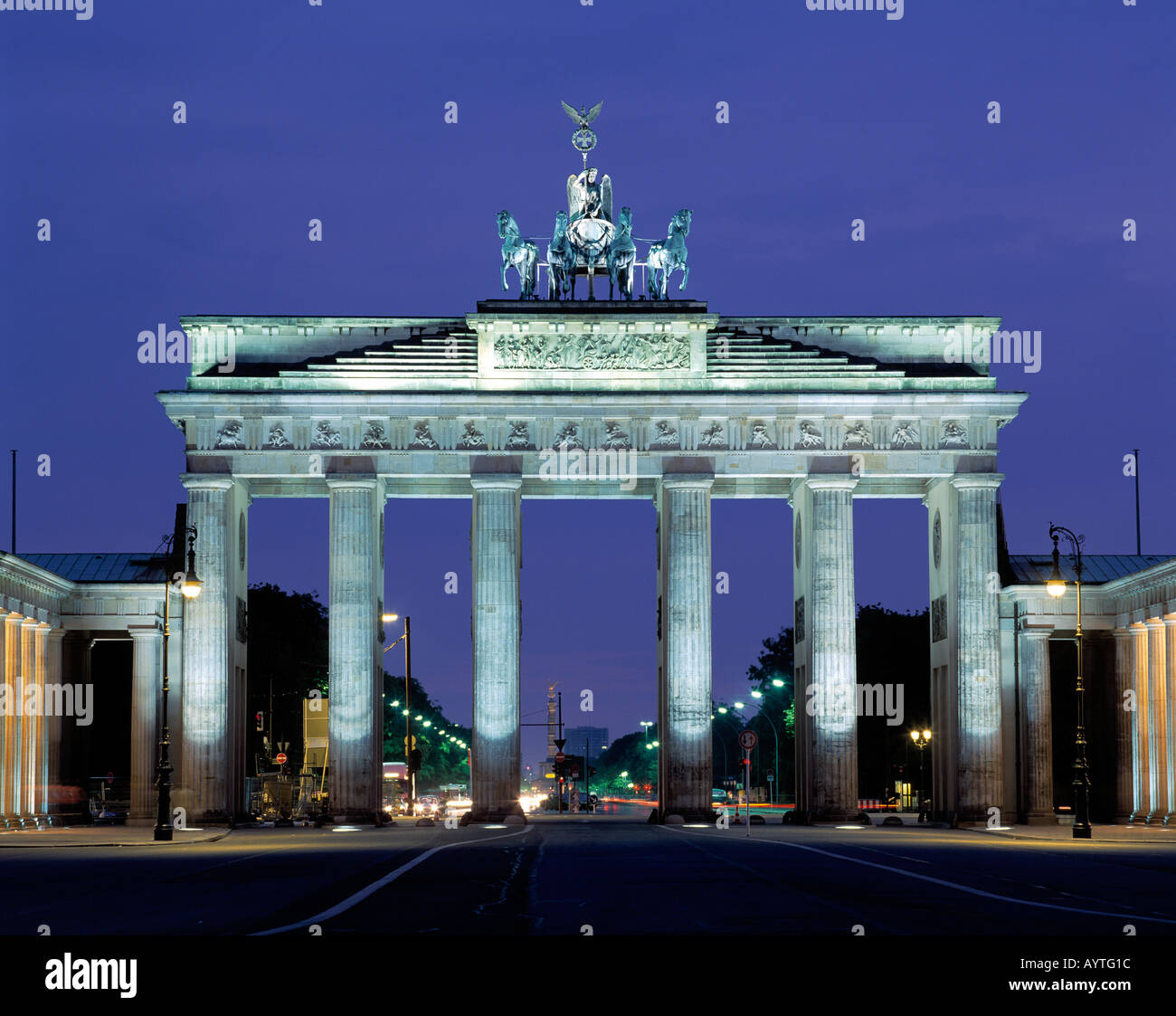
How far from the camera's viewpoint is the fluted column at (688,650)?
71.8 meters

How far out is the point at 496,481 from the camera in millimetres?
72125

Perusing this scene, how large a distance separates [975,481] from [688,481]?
1121cm

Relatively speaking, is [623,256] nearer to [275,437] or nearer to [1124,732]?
[275,437]

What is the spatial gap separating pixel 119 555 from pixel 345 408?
47.5 ft

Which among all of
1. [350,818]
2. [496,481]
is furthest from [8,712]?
[496,481]

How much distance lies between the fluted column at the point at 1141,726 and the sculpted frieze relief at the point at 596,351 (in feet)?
67.3

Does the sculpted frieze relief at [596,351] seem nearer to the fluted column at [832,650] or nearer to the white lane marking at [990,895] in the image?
the fluted column at [832,650]

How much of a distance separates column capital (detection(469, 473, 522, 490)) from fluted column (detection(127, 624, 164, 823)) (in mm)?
14346

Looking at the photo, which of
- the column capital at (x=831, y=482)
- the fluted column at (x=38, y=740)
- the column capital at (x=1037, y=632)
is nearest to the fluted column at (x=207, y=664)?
the fluted column at (x=38, y=740)

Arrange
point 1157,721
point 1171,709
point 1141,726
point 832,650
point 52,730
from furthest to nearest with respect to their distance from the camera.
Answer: point 52,730 < point 832,650 < point 1141,726 < point 1157,721 < point 1171,709

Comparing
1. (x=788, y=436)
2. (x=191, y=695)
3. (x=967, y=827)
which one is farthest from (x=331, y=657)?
(x=967, y=827)

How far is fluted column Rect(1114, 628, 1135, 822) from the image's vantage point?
72.1 m
